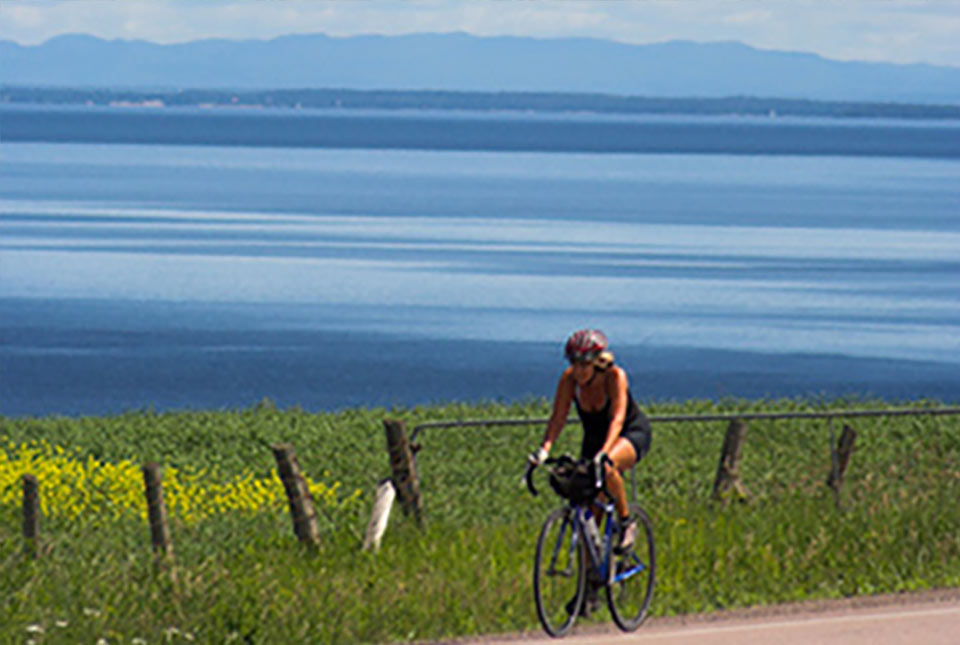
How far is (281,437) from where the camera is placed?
3200 cm

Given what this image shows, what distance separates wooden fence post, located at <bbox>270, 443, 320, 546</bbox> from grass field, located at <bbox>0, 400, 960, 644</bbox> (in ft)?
0.60

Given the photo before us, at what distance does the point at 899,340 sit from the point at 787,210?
79547 millimetres

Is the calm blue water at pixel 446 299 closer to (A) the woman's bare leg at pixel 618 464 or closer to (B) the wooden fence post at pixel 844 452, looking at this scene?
(B) the wooden fence post at pixel 844 452

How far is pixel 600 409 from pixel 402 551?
400 cm

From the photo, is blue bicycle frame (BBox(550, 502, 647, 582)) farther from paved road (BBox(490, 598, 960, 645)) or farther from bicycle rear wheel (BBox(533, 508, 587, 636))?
paved road (BBox(490, 598, 960, 645))

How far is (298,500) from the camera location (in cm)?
1593

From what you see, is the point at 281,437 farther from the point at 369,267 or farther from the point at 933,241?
the point at 933,241

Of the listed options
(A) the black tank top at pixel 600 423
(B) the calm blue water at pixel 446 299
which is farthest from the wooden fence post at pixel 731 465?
(B) the calm blue water at pixel 446 299

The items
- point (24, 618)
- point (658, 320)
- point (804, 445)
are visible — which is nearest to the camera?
point (24, 618)

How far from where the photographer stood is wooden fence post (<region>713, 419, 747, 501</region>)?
19031 millimetres

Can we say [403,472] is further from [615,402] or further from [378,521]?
[615,402]

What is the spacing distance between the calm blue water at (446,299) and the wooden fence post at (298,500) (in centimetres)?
4076

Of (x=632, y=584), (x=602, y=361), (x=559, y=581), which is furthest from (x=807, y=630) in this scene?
(x=602, y=361)

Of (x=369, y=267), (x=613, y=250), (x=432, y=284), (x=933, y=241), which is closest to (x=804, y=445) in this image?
(x=432, y=284)
